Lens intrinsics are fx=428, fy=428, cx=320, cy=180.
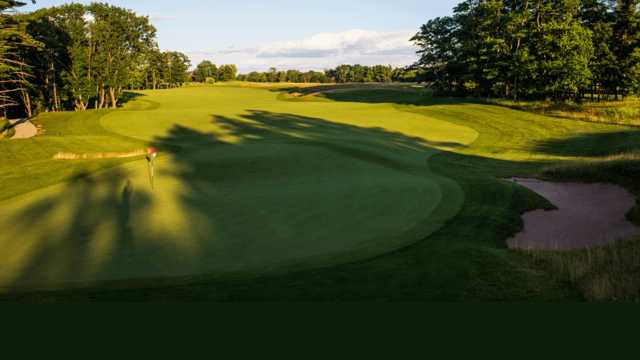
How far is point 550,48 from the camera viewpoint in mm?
53656

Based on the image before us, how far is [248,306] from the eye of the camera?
4.93m

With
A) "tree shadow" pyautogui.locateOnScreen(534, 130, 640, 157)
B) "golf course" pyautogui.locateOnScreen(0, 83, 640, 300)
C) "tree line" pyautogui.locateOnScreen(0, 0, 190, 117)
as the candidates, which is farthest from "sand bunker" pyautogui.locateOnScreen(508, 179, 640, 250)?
"tree line" pyautogui.locateOnScreen(0, 0, 190, 117)

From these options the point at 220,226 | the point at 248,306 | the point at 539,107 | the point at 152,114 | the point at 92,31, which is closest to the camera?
the point at 248,306

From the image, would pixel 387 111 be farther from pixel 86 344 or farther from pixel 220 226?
pixel 86 344

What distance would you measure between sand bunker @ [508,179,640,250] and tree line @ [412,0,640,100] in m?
39.0

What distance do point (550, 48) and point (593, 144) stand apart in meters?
24.5

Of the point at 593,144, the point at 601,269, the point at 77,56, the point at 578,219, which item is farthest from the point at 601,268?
the point at 77,56

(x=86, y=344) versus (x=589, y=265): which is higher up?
(x=86, y=344)

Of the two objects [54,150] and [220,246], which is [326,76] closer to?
[54,150]

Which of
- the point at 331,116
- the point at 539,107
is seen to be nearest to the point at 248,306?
the point at 331,116

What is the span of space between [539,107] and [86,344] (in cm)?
5607

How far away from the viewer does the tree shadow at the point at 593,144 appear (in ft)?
103

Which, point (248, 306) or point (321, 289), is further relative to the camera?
point (321, 289)

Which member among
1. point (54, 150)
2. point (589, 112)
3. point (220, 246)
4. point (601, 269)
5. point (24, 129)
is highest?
point (589, 112)
